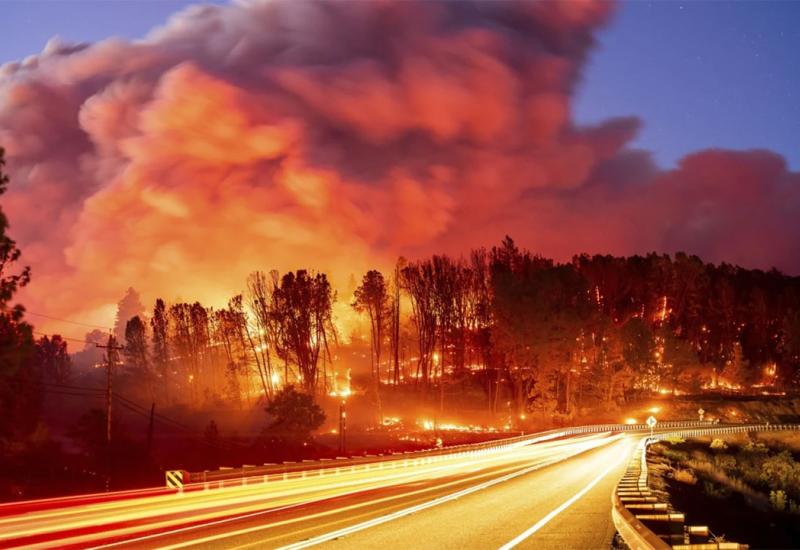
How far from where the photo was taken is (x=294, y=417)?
202 ft

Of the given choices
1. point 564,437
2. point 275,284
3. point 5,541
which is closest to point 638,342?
point 564,437

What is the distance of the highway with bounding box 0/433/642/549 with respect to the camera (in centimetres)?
1467

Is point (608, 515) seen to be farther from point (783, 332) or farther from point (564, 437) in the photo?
point (783, 332)

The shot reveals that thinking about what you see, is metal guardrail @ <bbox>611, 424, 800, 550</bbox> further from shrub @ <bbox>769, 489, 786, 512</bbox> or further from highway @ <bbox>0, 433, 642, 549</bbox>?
shrub @ <bbox>769, 489, 786, 512</bbox>

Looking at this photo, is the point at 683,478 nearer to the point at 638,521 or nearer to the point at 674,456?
the point at 674,456

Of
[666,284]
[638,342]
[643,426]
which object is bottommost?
[643,426]

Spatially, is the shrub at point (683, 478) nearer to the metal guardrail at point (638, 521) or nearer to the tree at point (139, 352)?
the metal guardrail at point (638, 521)

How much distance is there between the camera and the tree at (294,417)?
61250 mm

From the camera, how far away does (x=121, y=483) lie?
46.3m

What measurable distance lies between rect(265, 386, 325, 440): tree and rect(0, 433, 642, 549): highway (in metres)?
29.3

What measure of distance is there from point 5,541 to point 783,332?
110 m

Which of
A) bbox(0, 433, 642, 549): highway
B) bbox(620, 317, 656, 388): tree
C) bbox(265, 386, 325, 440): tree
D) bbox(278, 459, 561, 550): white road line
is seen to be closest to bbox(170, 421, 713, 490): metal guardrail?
bbox(0, 433, 642, 549): highway

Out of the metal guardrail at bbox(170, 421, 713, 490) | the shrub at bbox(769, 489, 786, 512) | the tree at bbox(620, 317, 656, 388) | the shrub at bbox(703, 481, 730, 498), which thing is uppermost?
the tree at bbox(620, 317, 656, 388)

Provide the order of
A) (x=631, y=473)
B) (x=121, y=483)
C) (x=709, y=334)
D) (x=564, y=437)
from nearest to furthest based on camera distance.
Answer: (x=631, y=473)
(x=121, y=483)
(x=564, y=437)
(x=709, y=334)
